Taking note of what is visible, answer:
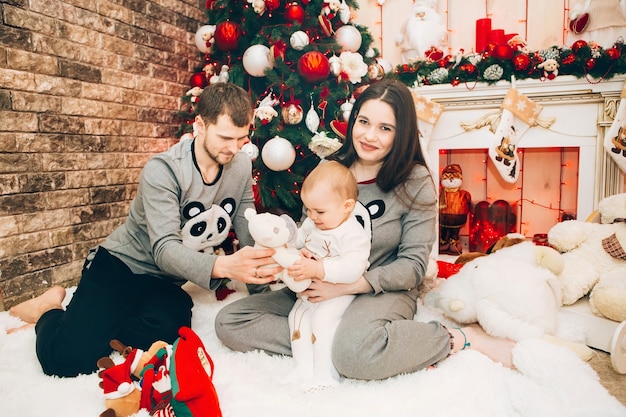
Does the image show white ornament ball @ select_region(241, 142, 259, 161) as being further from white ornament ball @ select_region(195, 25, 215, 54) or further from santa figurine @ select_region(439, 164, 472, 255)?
santa figurine @ select_region(439, 164, 472, 255)

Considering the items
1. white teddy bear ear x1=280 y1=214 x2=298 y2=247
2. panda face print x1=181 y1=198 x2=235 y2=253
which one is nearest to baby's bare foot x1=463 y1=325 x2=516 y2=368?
white teddy bear ear x1=280 y1=214 x2=298 y2=247

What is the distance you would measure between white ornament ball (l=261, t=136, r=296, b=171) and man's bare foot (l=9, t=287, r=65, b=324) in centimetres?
128

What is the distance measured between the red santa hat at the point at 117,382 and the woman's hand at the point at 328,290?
1.95ft

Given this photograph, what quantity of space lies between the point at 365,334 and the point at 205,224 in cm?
78

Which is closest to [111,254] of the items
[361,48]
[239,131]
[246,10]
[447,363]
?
[239,131]

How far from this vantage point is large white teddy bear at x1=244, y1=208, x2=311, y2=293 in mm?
1382

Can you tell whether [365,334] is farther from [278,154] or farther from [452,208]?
[452,208]

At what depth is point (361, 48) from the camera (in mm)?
3203

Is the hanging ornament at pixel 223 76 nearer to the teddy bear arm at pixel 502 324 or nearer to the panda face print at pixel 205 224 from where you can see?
the panda face print at pixel 205 224

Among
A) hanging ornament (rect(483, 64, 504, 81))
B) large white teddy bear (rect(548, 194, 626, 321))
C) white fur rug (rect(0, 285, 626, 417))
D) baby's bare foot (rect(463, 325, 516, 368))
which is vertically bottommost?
white fur rug (rect(0, 285, 626, 417))

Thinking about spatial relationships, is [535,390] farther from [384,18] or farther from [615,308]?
[384,18]

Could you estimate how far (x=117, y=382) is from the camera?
1299 mm

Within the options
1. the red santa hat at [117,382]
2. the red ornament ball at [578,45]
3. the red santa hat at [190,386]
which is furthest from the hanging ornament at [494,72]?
the red santa hat at [117,382]

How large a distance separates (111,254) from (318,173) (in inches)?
35.5
